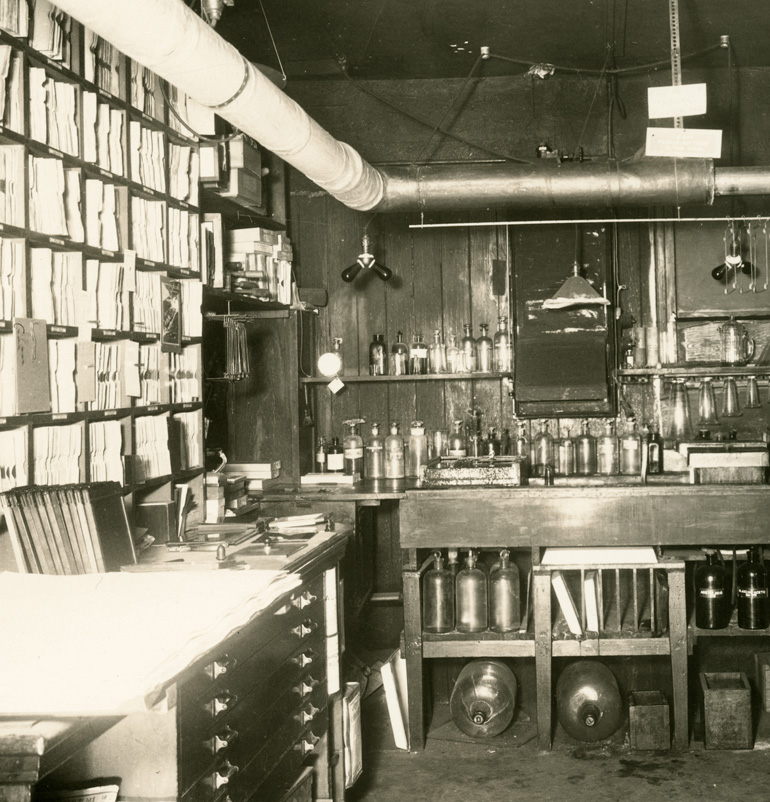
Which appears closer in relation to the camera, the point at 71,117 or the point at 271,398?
the point at 71,117

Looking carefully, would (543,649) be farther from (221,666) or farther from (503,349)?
(221,666)

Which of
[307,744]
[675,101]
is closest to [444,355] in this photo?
[675,101]

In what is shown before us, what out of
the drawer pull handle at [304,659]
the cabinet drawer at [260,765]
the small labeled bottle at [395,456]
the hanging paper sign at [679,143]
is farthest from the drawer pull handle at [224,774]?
the small labeled bottle at [395,456]

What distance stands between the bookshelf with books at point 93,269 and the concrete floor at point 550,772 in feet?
4.42

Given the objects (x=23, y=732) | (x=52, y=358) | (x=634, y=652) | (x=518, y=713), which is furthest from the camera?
(x=518, y=713)

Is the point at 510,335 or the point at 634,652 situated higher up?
the point at 510,335

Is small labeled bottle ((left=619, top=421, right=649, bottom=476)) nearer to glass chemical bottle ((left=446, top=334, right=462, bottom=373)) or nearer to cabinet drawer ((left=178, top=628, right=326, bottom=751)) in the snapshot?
glass chemical bottle ((left=446, top=334, right=462, bottom=373))

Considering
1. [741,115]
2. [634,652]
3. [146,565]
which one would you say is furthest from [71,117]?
[741,115]

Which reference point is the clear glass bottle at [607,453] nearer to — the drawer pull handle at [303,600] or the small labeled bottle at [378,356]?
the small labeled bottle at [378,356]

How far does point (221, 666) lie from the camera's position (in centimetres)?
207

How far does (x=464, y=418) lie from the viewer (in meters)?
5.51

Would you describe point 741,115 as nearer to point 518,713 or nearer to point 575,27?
point 575,27

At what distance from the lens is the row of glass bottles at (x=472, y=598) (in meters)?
4.07

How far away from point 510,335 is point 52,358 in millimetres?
3095
